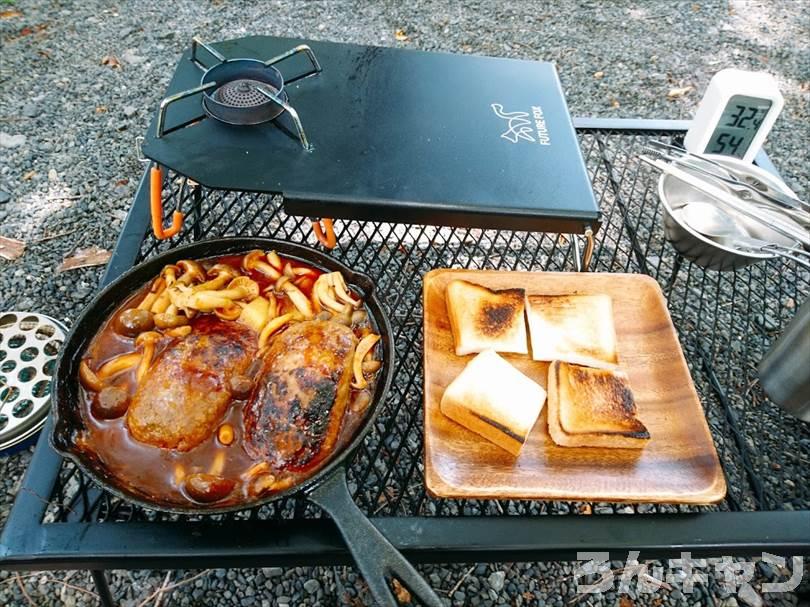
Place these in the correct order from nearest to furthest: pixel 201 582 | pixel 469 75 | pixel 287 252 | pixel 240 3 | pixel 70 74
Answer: pixel 287 252 < pixel 469 75 < pixel 201 582 < pixel 70 74 < pixel 240 3

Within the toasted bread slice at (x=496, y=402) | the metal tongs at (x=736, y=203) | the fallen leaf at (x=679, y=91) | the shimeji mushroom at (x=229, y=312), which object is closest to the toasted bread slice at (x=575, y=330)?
the toasted bread slice at (x=496, y=402)

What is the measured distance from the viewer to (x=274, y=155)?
1.68m

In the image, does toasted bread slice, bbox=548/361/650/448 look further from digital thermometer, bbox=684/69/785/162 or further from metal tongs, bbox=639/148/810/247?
digital thermometer, bbox=684/69/785/162

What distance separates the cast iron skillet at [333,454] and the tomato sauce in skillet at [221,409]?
4cm

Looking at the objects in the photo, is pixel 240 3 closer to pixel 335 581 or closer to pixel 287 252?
pixel 287 252

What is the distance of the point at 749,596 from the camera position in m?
2.24

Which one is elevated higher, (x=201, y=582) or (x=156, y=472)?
(x=156, y=472)

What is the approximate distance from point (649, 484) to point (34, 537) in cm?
155

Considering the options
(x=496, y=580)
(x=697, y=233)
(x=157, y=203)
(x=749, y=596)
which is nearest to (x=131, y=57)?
(x=157, y=203)

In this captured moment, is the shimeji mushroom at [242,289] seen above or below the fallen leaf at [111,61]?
above

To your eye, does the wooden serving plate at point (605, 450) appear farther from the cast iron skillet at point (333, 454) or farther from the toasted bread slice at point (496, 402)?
the cast iron skillet at point (333, 454)

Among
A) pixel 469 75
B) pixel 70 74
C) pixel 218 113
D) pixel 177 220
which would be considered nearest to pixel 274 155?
pixel 218 113

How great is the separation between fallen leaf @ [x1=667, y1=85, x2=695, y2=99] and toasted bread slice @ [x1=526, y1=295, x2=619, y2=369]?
12.0ft

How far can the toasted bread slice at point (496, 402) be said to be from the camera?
1.50m
